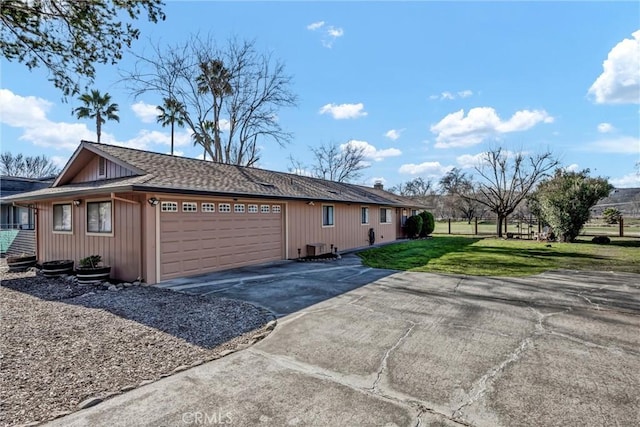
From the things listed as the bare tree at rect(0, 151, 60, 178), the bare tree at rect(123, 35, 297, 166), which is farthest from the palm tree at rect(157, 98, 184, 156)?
the bare tree at rect(0, 151, 60, 178)

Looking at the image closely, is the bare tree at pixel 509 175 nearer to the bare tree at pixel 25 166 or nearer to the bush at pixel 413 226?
the bush at pixel 413 226

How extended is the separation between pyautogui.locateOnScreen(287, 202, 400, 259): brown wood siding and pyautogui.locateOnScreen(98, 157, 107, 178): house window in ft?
19.2

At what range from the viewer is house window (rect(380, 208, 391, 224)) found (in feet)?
63.1

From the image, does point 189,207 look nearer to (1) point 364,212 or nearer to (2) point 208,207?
(2) point 208,207

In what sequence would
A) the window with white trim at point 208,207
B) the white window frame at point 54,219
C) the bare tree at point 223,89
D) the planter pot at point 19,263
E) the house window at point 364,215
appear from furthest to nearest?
the bare tree at point 223,89
the house window at point 364,215
the planter pot at point 19,263
the white window frame at point 54,219
the window with white trim at point 208,207

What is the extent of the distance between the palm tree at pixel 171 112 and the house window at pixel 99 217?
16.7 metres

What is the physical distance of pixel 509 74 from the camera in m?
14.0

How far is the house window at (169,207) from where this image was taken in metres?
8.09

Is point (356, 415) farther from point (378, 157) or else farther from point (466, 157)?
point (378, 157)

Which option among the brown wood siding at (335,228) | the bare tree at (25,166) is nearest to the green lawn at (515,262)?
the brown wood siding at (335,228)

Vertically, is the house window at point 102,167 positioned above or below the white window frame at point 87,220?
above

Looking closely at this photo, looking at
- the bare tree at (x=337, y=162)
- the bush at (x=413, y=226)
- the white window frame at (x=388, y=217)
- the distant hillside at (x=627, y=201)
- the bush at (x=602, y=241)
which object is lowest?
the bush at (x=602, y=241)

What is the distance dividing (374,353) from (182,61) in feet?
78.4

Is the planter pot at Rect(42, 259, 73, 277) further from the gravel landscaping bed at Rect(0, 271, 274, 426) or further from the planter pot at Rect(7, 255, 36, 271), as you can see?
the planter pot at Rect(7, 255, 36, 271)
